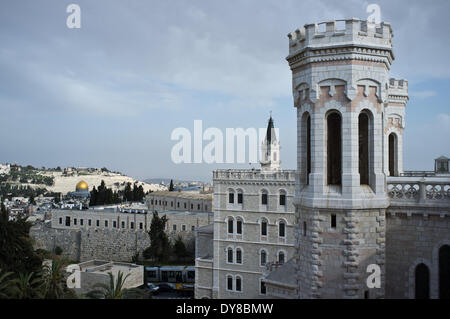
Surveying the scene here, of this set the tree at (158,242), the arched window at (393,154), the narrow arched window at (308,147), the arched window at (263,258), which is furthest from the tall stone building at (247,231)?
the narrow arched window at (308,147)

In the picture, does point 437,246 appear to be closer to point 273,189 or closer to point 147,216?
point 273,189

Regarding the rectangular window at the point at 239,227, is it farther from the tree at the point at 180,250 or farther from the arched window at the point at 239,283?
the tree at the point at 180,250

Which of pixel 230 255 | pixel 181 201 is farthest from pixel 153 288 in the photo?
pixel 181 201

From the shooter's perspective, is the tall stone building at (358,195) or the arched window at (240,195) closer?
the tall stone building at (358,195)

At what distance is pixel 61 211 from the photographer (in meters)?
59.7

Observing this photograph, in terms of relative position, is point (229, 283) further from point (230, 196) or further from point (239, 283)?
point (230, 196)

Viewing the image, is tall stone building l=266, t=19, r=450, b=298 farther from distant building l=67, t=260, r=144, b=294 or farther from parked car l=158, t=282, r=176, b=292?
parked car l=158, t=282, r=176, b=292

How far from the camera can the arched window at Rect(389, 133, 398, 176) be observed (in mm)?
15039

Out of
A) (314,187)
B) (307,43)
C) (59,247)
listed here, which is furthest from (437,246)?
(59,247)

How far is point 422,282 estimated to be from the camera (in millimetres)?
10266

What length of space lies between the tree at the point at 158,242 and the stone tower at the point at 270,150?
16.3m

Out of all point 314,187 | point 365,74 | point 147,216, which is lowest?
point 147,216

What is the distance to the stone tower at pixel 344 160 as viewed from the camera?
33.2ft
